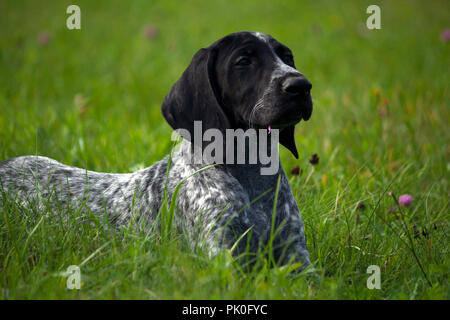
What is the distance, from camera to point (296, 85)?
2855mm

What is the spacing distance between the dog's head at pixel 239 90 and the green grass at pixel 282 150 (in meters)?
0.87

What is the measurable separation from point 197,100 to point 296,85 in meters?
0.70

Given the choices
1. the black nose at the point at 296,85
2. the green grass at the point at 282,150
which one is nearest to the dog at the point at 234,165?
the black nose at the point at 296,85

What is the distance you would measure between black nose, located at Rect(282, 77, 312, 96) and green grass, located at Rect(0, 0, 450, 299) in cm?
107

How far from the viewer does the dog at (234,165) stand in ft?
9.73

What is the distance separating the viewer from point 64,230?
308 cm

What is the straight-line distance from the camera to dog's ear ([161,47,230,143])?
3121mm

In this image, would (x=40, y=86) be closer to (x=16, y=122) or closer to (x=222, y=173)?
(x=16, y=122)

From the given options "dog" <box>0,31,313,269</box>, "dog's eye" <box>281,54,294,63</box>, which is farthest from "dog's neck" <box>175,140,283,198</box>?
"dog's eye" <box>281,54,294,63</box>

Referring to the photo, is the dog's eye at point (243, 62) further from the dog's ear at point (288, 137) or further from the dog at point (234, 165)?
the dog's ear at point (288, 137)

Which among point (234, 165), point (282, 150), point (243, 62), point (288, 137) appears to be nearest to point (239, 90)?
point (243, 62)

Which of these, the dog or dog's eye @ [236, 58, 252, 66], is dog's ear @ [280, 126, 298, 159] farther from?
dog's eye @ [236, 58, 252, 66]
